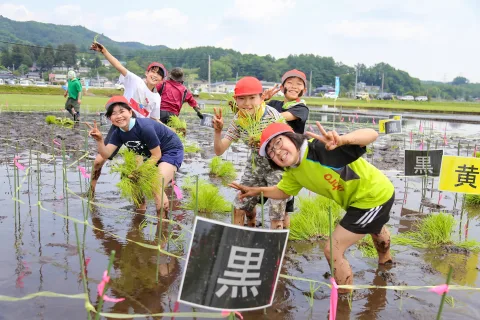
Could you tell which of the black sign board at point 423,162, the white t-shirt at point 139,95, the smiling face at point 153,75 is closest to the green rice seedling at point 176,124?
the white t-shirt at point 139,95

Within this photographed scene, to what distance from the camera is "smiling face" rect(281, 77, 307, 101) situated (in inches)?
177

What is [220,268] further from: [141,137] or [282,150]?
[141,137]

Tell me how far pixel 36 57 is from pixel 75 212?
93.1 metres

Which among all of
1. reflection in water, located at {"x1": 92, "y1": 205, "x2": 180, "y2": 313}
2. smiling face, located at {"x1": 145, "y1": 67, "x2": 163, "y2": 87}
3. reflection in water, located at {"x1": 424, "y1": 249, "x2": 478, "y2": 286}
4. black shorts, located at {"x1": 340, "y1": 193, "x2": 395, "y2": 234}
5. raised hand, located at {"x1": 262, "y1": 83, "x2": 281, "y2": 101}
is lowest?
reflection in water, located at {"x1": 424, "y1": 249, "x2": 478, "y2": 286}

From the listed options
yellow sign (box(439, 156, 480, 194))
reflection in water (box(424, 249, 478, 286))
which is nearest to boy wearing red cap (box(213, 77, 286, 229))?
reflection in water (box(424, 249, 478, 286))

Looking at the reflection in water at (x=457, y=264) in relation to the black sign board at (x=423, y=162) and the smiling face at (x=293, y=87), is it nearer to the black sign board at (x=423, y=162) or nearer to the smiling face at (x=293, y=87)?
the black sign board at (x=423, y=162)

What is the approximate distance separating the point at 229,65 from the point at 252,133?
92.8 metres

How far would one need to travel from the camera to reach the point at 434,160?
246 inches

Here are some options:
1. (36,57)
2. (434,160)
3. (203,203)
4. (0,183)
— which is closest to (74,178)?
(0,183)

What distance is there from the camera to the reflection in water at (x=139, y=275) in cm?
318

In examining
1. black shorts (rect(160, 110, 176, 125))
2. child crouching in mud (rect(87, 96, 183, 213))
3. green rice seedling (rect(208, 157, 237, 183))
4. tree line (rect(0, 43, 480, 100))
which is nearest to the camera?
child crouching in mud (rect(87, 96, 183, 213))

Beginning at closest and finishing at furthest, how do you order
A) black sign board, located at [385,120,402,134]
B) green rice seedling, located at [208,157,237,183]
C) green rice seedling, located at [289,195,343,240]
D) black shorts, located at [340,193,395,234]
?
black shorts, located at [340,193,395,234] → green rice seedling, located at [289,195,343,240] → green rice seedling, located at [208,157,237,183] → black sign board, located at [385,120,402,134]

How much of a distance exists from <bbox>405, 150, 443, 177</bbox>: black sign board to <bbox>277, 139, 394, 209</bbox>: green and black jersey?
310cm

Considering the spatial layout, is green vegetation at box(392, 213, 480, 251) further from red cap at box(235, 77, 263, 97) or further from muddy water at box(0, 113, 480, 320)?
red cap at box(235, 77, 263, 97)
